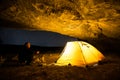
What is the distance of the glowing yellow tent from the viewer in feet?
21.7

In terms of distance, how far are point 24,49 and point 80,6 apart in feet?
10.8

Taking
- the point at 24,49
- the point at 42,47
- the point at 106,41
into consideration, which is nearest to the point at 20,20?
Result: the point at 24,49

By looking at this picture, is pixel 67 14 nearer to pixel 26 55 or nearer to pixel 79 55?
pixel 79 55

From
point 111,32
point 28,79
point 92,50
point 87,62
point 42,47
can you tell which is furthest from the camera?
point 42,47

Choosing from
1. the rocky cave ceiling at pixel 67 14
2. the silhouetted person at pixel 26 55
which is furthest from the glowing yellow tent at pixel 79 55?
the silhouetted person at pixel 26 55

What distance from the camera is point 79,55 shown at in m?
6.71

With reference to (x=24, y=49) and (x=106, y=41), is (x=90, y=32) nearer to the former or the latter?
(x=106, y=41)

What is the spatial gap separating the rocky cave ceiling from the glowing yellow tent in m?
1.12

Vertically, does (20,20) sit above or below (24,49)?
above

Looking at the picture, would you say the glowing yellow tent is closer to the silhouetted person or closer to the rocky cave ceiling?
the rocky cave ceiling

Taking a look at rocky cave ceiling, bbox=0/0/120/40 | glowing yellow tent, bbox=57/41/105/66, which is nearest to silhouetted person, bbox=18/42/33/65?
Result: rocky cave ceiling, bbox=0/0/120/40

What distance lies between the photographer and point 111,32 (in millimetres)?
8609

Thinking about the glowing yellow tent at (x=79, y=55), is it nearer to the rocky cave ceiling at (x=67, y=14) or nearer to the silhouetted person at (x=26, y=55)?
the rocky cave ceiling at (x=67, y=14)

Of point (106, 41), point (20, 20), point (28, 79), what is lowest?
point (28, 79)
